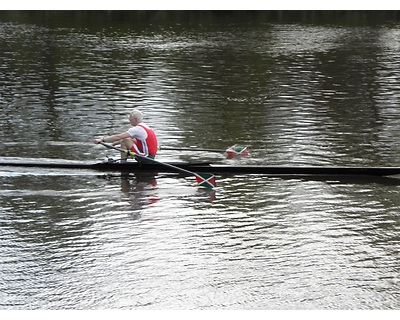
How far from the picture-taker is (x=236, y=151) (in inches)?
655

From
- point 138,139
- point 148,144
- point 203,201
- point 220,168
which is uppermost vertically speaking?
point 138,139

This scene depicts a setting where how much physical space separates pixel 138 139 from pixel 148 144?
201 mm

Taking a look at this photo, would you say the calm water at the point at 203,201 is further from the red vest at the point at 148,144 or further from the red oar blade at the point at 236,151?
the red vest at the point at 148,144

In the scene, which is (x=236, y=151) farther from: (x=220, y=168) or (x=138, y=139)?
(x=138, y=139)

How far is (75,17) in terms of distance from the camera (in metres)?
52.0

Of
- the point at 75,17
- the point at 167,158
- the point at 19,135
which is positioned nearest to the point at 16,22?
the point at 75,17

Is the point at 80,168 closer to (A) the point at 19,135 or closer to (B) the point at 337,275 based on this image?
(A) the point at 19,135

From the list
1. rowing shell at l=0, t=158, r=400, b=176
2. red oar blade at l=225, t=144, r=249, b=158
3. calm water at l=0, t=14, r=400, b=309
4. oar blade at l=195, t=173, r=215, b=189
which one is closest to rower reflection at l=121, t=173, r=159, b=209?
calm water at l=0, t=14, r=400, b=309

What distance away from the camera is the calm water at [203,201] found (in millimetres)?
9867

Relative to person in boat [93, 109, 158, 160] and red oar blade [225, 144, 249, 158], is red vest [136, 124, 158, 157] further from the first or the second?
red oar blade [225, 144, 249, 158]

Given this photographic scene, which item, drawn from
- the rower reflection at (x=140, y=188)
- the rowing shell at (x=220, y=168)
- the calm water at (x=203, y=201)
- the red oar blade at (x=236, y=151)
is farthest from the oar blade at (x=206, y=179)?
the red oar blade at (x=236, y=151)

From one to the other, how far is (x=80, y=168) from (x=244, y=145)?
419 centimetres

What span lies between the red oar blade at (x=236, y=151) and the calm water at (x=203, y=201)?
195mm

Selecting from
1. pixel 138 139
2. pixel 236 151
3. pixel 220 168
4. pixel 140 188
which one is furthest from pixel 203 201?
pixel 236 151
